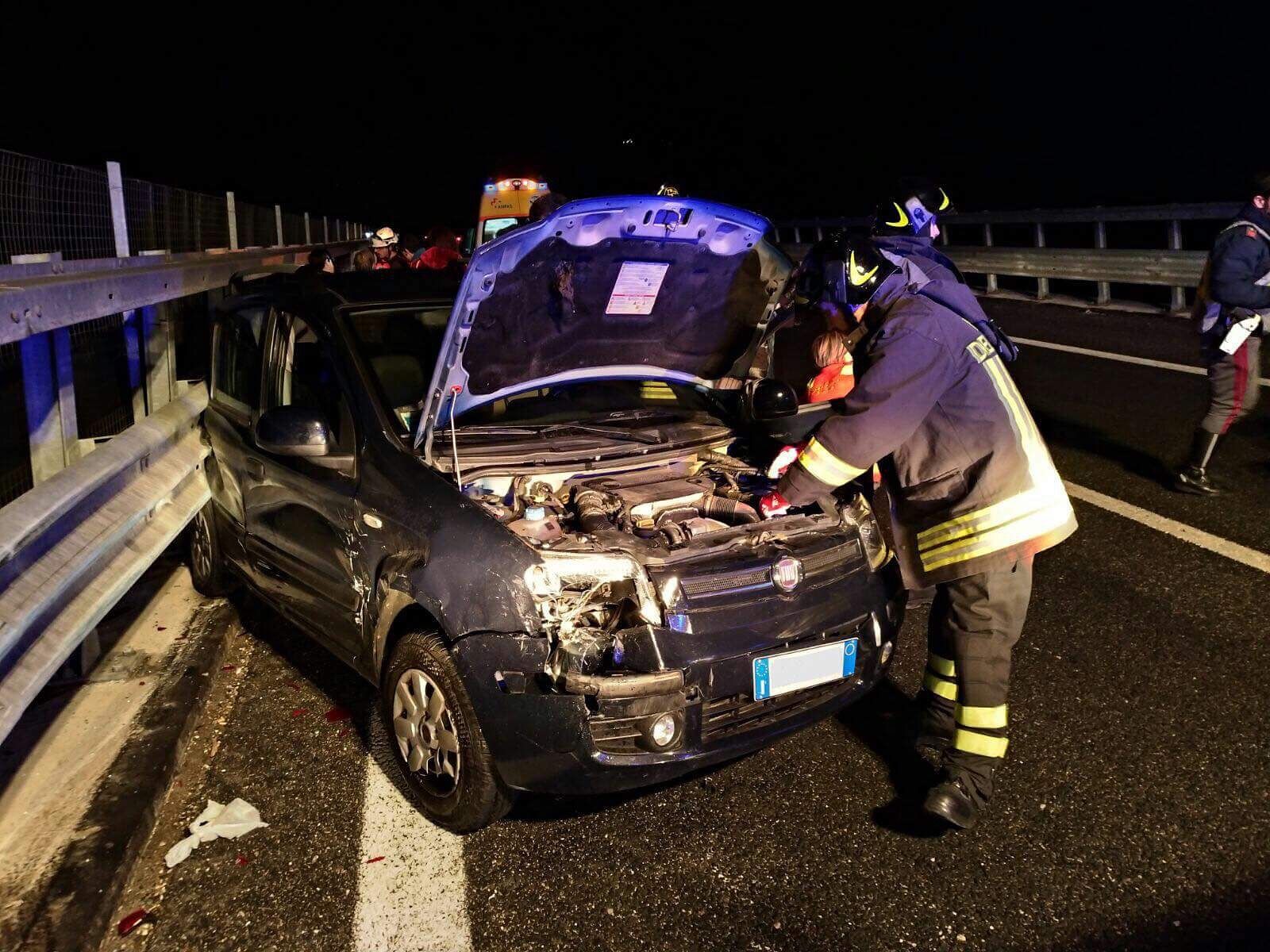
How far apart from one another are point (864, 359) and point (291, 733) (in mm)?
2475

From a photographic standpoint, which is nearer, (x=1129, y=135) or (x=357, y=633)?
(x=357, y=633)

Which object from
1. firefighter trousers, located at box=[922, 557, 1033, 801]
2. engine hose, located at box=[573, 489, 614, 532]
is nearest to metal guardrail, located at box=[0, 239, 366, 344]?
engine hose, located at box=[573, 489, 614, 532]

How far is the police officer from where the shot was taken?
19.6 ft

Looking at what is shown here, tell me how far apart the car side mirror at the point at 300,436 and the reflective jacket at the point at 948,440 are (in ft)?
5.45

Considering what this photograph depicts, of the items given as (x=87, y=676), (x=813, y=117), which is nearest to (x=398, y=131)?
(x=813, y=117)

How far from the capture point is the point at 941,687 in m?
3.80

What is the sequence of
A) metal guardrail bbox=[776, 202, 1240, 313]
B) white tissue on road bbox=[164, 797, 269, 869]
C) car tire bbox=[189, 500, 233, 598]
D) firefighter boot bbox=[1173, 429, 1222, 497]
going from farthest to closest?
1. metal guardrail bbox=[776, 202, 1240, 313]
2. firefighter boot bbox=[1173, 429, 1222, 497]
3. car tire bbox=[189, 500, 233, 598]
4. white tissue on road bbox=[164, 797, 269, 869]

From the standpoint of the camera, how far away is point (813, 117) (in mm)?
57531

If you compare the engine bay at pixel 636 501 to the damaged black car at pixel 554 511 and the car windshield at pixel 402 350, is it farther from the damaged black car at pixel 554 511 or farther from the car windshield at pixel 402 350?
the car windshield at pixel 402 350

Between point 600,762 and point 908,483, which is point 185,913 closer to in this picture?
point 600,762

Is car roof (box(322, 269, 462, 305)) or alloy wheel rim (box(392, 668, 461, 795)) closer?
alloy wheel rim (box(392, 668, 461, 795))

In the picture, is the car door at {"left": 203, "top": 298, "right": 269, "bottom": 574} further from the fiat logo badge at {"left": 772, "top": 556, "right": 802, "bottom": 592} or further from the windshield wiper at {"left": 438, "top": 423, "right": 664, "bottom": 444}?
the fiat logo badge at {"left": 772, "top": 556, "right": 802, "bottom": 592}

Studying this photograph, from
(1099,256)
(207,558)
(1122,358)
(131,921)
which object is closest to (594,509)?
(131,921)

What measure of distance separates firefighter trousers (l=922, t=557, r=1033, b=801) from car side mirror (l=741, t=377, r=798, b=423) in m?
1.26
